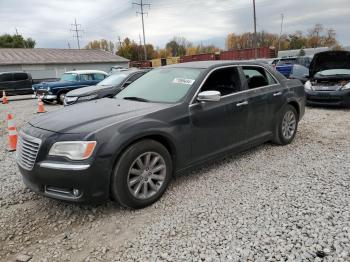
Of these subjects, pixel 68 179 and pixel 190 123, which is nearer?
pixel 68 179

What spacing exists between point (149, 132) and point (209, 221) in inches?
45.9

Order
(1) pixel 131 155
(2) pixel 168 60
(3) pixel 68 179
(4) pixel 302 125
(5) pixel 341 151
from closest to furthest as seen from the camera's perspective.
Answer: (3) pixel 68 179 → (1) pixel 131 155 → (5) pixel 341 151 → (4) pixel 302 125 → (2) pixel 168 60

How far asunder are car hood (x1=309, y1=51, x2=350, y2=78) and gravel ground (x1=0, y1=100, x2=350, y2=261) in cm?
657

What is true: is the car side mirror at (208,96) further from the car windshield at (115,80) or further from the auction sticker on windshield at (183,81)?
the car windshield at (115,80)

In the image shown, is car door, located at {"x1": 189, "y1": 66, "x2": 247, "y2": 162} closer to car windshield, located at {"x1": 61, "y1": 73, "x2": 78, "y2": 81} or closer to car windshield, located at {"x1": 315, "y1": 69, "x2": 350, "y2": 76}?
car windshield, located at {"x1": 315, "y1": 69, "x2": 350, "y2": 76}

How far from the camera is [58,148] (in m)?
3.16

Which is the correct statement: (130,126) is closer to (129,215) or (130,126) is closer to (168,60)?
(129,215)

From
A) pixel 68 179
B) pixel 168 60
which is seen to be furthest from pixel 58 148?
pixel 168 60

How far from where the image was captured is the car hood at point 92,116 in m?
3.31

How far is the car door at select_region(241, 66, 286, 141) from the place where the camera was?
15.9ft

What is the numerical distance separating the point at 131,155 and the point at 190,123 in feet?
3.19

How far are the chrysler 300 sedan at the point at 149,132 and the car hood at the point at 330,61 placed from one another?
→ 5971 mm

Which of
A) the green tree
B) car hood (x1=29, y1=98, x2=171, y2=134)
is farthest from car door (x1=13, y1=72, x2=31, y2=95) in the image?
the green tree

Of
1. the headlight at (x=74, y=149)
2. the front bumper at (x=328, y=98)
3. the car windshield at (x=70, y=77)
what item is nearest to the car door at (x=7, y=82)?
the car windshield at (x=70, y=77)
